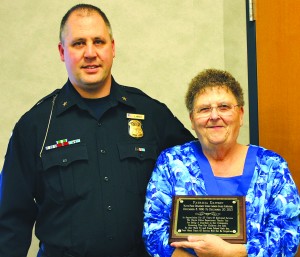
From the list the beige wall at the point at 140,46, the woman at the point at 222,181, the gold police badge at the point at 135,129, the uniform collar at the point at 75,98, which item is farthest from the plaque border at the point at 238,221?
the beige wall at the point at 140,46

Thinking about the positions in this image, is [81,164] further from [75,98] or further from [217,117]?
[217,117]

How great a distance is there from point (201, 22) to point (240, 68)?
15.7 inches

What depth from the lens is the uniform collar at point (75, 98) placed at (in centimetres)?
194

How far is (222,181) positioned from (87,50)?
31.2 inches

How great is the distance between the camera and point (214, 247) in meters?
1.57

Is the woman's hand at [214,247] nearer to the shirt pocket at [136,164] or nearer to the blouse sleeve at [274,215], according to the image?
the blouse sleeve at [274,215]

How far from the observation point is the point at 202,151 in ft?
6.18

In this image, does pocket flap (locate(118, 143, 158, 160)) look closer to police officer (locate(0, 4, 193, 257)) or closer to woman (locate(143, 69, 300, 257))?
police officer (locate(0, 4, 193, 257))

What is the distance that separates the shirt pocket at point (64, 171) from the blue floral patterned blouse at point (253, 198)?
309 millimetres

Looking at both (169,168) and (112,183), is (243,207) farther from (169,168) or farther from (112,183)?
(112,183)

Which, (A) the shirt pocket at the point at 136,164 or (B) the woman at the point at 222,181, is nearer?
(B) the woman at the point at 222,181

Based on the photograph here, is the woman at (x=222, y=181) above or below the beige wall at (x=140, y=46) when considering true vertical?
below

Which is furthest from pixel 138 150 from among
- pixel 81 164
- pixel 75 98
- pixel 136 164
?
pixel 75 98

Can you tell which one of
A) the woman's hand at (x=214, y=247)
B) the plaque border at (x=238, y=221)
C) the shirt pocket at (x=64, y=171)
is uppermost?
the shirt pocket at (x=64, y=171)
